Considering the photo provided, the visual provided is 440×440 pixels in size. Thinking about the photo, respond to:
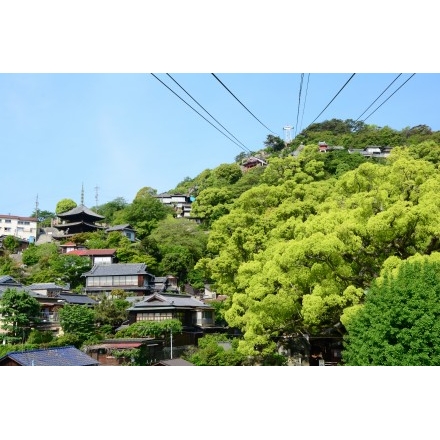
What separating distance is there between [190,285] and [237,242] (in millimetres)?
2004

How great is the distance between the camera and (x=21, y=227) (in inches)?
294

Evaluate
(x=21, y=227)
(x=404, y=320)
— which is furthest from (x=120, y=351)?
(x=404, y=320)

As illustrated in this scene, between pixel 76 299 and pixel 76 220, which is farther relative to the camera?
pixel 76 220

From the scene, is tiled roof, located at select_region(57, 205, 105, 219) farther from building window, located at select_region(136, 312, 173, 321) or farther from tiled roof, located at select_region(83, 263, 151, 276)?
building window, located at select_region(136, 312, 173, 321)

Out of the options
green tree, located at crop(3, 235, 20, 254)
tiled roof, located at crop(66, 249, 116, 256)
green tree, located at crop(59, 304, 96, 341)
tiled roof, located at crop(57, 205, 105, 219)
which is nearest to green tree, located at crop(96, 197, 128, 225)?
tiled roof, located at crop(57, 205, 105, 219)

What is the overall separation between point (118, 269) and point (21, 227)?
1.72 metres

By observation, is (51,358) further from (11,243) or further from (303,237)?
A: (303,237)

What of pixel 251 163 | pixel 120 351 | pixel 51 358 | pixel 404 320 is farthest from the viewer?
pixel 251 163

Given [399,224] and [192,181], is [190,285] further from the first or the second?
[399,224]

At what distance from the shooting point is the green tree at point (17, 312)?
6.46 m

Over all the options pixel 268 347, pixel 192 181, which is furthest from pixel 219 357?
pixel 192 181

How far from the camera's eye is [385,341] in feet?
13.6

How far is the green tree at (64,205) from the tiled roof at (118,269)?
1.03m

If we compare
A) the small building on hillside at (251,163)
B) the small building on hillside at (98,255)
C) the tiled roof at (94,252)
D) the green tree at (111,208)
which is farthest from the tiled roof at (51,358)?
the small building on hillside at (251,163)
